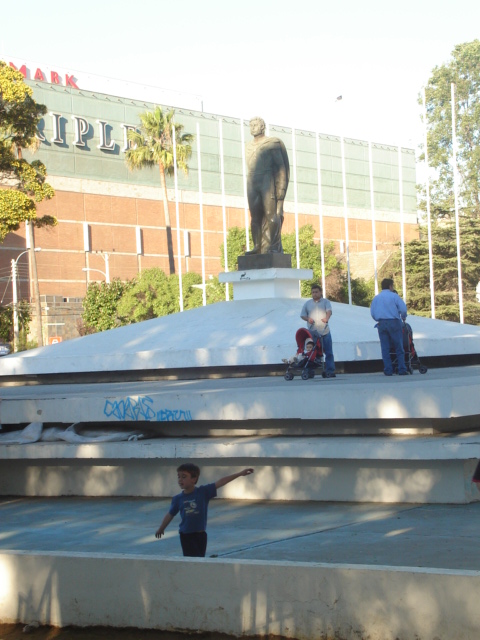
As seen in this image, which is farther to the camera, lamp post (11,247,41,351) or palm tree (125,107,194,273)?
lamp post (11,247,41,351)

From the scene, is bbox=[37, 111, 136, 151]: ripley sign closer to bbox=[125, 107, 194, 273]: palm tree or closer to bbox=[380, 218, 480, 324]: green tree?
bbox=[125, 107, 194, 273]: palm tree

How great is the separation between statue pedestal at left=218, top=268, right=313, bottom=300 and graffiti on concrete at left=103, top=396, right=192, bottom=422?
8.54 m

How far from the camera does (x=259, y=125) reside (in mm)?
19859

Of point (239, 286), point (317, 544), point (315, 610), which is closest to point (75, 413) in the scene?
point (317, 544)

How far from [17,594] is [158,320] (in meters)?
14.5

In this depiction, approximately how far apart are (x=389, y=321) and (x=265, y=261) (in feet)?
22.6

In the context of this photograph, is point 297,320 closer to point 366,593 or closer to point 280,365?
point 280,365

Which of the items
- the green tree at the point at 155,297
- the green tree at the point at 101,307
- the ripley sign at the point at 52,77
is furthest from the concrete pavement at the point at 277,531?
the ripley sign at the point at 52,77

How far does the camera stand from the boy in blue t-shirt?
715cm

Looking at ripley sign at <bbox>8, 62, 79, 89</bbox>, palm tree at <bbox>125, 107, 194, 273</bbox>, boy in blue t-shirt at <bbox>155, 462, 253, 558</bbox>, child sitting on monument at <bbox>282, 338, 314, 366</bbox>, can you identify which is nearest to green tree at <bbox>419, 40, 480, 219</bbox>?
palm tree at <bbox>125, 107, 194, 273</bbox>

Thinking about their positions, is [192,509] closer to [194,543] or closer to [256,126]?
[194,543]

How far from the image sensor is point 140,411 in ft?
37.7

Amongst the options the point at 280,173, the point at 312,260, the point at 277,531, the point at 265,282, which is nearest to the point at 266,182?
the point at 280,173

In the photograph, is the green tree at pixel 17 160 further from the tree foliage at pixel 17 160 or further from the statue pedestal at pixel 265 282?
the statue pedestal at pixel 265 282
